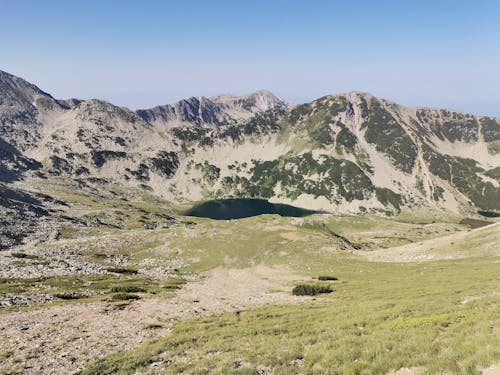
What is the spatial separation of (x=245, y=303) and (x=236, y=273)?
126 feet

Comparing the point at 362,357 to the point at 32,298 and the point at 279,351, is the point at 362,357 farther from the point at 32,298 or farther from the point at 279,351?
the point at 32,298

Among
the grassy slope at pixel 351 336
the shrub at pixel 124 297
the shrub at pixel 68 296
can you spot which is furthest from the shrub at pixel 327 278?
the shrub at pixel 68 296

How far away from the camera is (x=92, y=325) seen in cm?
3584

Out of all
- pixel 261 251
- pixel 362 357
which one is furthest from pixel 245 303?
pixel 261 251

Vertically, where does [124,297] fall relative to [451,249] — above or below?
below

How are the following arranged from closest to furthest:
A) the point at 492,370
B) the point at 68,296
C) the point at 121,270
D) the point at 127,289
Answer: the point at 492,370, the point at 68,296, the point at 127,289, the point at 121,270

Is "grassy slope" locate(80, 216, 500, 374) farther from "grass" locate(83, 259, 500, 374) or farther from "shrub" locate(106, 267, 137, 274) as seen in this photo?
"shrub" locate(106, 267, 137, 274)

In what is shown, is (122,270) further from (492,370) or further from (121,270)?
(492,370)

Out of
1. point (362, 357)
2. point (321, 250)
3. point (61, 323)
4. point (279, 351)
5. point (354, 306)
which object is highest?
point (362, 357)

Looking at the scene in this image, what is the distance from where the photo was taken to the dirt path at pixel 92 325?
26.7 m

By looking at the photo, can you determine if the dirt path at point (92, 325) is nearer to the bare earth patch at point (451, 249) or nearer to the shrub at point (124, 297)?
the shrub at point (124, 297)

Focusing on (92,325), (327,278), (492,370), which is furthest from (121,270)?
(492,370)

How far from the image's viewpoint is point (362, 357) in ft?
64.4

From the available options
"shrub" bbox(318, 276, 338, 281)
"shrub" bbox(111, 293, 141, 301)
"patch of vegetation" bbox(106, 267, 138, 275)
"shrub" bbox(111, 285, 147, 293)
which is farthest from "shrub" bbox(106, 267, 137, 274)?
"shrub" bbox(318, 276, 338, 281)
